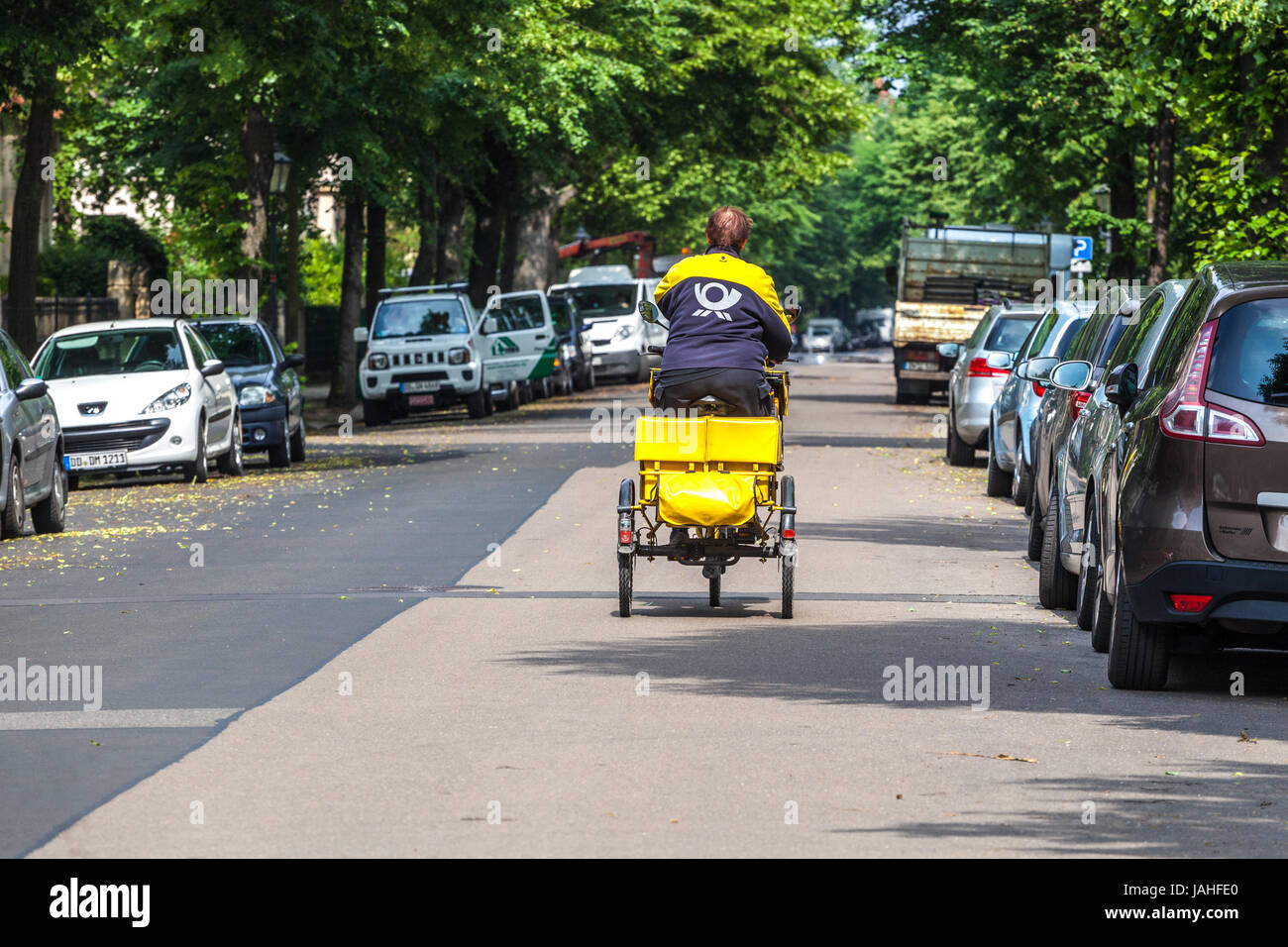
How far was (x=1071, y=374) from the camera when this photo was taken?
11.5 metres

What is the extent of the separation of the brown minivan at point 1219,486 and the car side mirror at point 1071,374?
2228mm

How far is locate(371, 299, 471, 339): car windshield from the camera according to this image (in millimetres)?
34094

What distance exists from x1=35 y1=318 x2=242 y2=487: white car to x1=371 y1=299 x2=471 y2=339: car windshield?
1108cm

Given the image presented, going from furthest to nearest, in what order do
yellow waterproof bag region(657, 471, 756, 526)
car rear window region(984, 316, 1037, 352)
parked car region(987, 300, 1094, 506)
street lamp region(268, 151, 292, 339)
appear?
street lamp region(268, 151, 292, 339)
car rear window region(984, 316, 1037, 352)
parked car region(987, 300, 1094, 506)
yellow waterproof bag region(657, 471, 756, 526)

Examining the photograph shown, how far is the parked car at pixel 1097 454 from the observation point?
10312mm

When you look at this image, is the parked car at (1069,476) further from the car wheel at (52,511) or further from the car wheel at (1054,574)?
the car wheel at (52,511)

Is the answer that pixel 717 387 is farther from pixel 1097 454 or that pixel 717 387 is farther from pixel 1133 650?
pixel 1133 650

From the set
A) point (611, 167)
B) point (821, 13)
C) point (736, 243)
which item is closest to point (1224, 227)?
point (736, 243)

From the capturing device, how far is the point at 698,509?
36.7 feet

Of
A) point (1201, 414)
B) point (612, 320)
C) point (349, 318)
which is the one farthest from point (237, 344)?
point (612, 320)

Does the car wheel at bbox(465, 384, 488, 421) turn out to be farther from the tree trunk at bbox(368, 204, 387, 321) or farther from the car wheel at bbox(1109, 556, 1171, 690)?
the car wheel at bbox(1109, 556, 1171, 690)

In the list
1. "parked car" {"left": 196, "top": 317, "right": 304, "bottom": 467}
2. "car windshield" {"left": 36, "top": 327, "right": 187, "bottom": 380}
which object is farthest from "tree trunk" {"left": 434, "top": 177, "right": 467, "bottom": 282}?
"car windshield" {"left": 36, "top": 327, "right": 187, "bottom": 380}

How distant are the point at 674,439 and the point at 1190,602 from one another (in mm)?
3337

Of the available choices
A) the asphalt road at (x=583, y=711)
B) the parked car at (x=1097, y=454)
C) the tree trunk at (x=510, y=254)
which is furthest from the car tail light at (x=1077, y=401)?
the tree trunk at (x=510, y=254)
